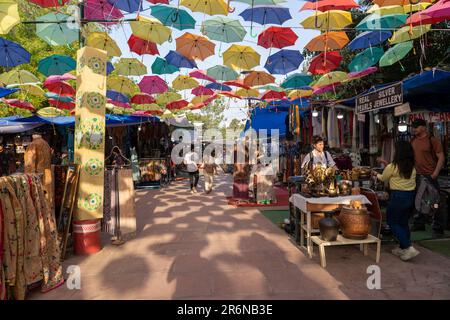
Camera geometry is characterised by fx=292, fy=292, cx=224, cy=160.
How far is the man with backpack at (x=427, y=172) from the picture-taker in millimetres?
5391

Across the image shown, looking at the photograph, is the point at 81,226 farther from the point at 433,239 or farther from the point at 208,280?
the point at 433,239

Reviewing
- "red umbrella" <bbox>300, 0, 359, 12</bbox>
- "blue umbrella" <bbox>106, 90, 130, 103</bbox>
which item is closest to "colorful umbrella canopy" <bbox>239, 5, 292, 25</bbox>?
"red umbrella" <bbox>300, 0, 359, 12</bbox>

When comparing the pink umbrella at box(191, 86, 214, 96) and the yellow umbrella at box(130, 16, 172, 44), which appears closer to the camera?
the yellow umbrella at box(130, 16, 172, 44)

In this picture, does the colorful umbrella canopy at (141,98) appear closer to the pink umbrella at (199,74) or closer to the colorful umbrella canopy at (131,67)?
the colorful umbrella canopy at (131,67)

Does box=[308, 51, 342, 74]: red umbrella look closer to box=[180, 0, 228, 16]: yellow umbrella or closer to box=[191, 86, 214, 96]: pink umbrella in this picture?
box=[180, 0, 228, 16]: yellow umbrella

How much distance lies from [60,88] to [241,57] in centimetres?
680

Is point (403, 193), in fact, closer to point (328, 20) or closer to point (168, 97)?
point (328, 20)

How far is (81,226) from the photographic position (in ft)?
15.7

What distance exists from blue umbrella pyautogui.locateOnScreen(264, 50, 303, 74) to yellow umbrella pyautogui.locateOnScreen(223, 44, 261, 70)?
587 millimetres

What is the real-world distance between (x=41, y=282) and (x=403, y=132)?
7.98 metres

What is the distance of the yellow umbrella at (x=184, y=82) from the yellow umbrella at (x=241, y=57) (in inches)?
101

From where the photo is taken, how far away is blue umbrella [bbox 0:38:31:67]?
7400 mm

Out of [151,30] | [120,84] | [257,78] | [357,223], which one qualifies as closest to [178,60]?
[151,30]

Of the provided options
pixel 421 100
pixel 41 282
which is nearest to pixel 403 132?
pixel 421 100
